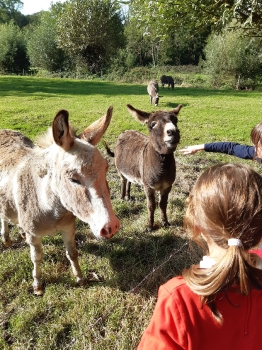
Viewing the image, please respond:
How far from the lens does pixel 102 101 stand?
1456 centimetres

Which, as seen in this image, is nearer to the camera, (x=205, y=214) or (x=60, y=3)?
(x=205, y=214)

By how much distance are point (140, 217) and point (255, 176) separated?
3.34 metres

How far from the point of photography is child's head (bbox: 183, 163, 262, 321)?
111 cm

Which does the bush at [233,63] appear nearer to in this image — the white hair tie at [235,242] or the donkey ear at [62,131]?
the donkey ear at [62,131]

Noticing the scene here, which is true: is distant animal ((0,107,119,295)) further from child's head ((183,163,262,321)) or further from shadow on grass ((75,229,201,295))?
child's head ((183,163,262,321))

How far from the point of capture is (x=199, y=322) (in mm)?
1152

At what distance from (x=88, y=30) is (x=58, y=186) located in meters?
36.1

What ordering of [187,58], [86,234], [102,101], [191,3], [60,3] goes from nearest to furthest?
1. [86,234]
2. [191,3]
3. [102,101]
4. [60,3]
5. [187,58]

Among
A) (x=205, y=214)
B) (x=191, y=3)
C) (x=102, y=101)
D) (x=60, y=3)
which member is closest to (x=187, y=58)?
(x=60, y=3)

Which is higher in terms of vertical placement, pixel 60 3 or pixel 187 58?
pixel 60 3

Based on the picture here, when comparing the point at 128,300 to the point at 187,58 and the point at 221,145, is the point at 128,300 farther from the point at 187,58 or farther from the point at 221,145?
the point at 187,58

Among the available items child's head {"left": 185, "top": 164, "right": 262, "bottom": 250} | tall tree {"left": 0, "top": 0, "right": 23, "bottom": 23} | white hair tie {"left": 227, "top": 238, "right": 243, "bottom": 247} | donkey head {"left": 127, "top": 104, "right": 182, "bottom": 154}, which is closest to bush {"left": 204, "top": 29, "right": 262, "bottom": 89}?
donkey head {"left": 127, "top": 104, "right": 182, "bottom": 154}

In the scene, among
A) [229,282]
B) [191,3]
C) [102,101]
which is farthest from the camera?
[102,101]

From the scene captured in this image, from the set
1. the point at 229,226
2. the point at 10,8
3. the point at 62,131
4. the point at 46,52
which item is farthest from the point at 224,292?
the point at 10,8
